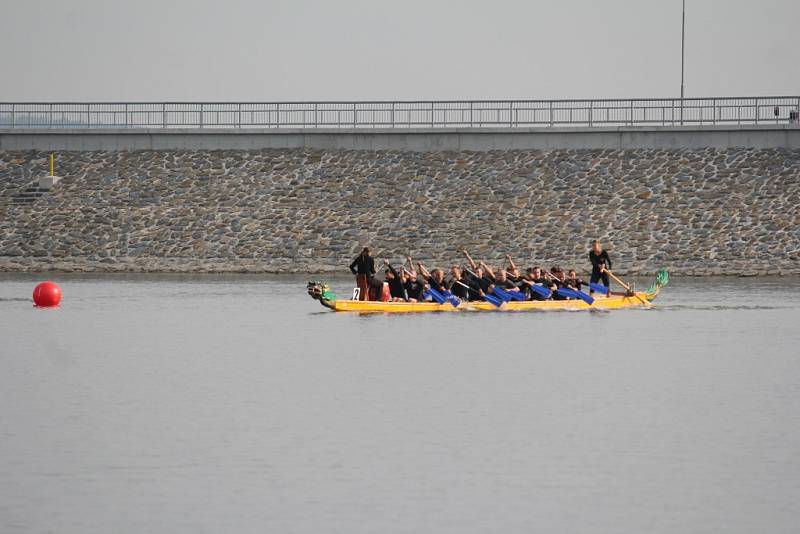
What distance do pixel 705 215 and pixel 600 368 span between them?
30742 mm

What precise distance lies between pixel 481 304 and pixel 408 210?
20201 millimetres

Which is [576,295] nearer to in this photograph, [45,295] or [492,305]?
[492,305]

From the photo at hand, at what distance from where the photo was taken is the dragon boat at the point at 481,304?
33469 mm

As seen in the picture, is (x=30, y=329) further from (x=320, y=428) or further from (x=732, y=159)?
(x=732, y=159)

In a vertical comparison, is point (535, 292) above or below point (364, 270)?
below

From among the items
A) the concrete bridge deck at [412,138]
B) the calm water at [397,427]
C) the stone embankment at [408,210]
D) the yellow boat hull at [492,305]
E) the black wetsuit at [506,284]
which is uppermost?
the concrete bridge deck at [412,138]

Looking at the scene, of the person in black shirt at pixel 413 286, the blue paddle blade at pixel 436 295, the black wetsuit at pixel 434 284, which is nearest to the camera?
the blue paddle blade at pixel 436 295

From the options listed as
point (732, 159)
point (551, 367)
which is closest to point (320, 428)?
point (551, 367)

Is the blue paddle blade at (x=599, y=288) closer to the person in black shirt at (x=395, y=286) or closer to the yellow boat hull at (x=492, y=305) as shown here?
the yellow boat hull at (x=492, y=305)

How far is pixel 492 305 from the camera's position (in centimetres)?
3581

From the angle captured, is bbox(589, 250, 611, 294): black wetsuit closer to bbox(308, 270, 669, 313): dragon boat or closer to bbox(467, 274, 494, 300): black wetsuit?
bbox(308, 270, 669, 313): dragon boat

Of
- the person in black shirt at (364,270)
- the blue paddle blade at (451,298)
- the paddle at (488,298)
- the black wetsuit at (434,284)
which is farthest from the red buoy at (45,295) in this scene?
the paddle at (488,298)

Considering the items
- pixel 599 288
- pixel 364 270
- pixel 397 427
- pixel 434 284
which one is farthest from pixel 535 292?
pixel 397 427

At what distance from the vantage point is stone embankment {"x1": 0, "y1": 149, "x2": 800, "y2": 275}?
53094 mm
